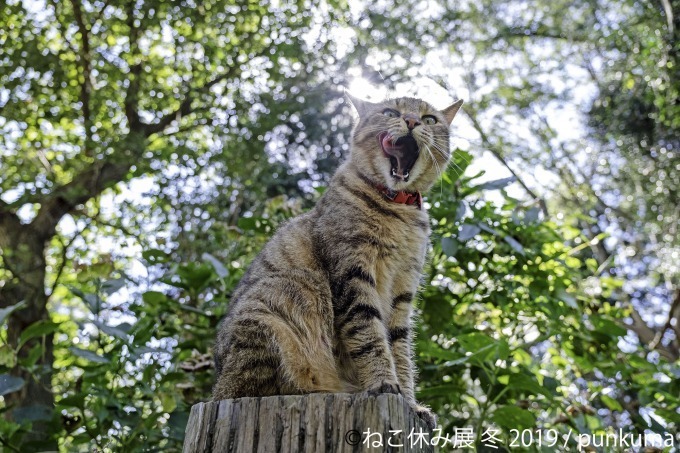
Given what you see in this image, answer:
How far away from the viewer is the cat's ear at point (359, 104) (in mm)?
3207

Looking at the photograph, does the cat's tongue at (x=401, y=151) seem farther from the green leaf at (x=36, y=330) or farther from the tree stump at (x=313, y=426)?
the green leaf at (x=36, y=330)

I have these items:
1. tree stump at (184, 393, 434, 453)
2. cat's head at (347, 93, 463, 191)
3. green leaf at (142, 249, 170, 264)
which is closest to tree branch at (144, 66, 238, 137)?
green leaf at (142, 249, 170, 264)

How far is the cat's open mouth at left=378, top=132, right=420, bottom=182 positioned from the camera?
9.39 ft

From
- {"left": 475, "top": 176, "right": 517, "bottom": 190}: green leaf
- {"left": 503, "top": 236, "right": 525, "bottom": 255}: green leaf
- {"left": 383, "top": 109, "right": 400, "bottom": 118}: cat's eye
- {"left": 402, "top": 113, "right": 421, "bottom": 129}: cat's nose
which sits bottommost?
{"left": 503, "top": 236, "right": 525, "bottom": 255}: green leaf

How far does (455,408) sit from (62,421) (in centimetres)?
214

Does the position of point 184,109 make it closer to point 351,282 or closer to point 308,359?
point 351,282

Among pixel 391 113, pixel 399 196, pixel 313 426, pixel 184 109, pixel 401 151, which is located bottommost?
pixel 313 426

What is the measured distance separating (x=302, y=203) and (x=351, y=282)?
101 inches

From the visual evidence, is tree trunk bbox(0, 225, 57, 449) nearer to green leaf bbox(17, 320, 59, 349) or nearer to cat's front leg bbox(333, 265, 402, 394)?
green leaf bbox(17, 320, 59, 349)

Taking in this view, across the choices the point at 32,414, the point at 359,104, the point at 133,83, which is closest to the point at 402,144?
the point at 359,104

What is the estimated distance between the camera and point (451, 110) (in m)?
3.32

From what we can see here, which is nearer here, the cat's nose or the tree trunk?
the cat's nose

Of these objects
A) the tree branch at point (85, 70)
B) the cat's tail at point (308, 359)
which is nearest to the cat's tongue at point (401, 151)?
the cat's tail at point (308, 359)

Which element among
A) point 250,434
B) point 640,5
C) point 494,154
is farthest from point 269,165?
point 640,5
